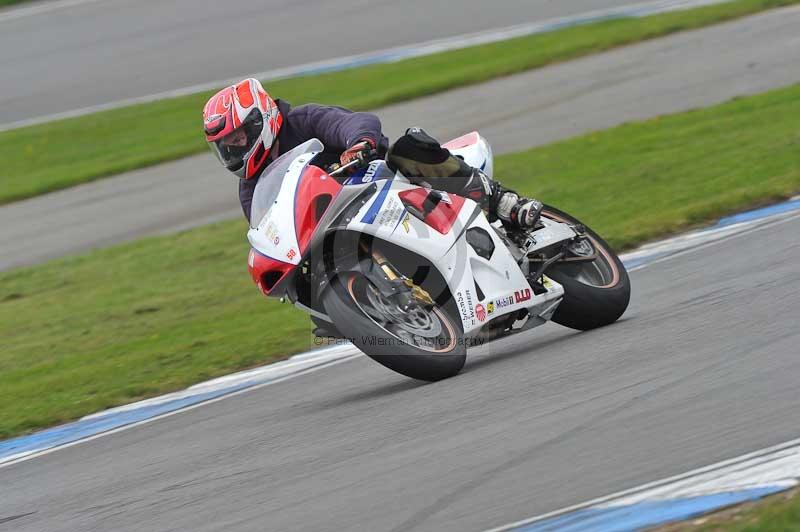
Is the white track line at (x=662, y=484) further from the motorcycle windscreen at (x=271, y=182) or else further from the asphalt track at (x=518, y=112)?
the asphalt track at (x=518, y=112)

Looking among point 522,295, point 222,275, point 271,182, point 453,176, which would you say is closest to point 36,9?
point 222,275

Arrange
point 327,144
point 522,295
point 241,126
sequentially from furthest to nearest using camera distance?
1. point 327,144
2. point 522,295
3. point 241,126

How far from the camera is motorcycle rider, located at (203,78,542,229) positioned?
608 centimetres

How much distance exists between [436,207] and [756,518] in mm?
2958

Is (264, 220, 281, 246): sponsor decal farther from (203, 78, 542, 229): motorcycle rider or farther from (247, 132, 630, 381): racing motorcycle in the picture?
(203, 78, 542, 229): motorcycle rider

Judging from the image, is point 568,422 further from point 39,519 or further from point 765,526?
point 39,519

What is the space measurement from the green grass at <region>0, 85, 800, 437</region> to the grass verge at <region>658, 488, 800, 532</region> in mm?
4925

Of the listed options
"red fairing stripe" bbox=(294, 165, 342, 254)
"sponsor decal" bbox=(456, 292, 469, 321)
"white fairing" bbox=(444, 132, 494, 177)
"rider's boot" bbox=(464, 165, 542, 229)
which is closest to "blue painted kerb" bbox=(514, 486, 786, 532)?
"sponsor decal" bbox=(456, 292, 469, 321)

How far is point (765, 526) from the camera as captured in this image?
3408 mm

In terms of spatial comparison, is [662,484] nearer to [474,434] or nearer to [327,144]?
[474,434]

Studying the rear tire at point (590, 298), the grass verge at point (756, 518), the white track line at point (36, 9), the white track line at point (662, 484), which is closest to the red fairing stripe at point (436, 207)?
the rear tire at point (590, 298)

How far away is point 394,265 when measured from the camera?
601 centimetres

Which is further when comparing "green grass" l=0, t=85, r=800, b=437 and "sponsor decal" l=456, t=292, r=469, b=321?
"green grass" l=0, t=85, r=800, b=437

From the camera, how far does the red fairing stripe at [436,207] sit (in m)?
6.06
